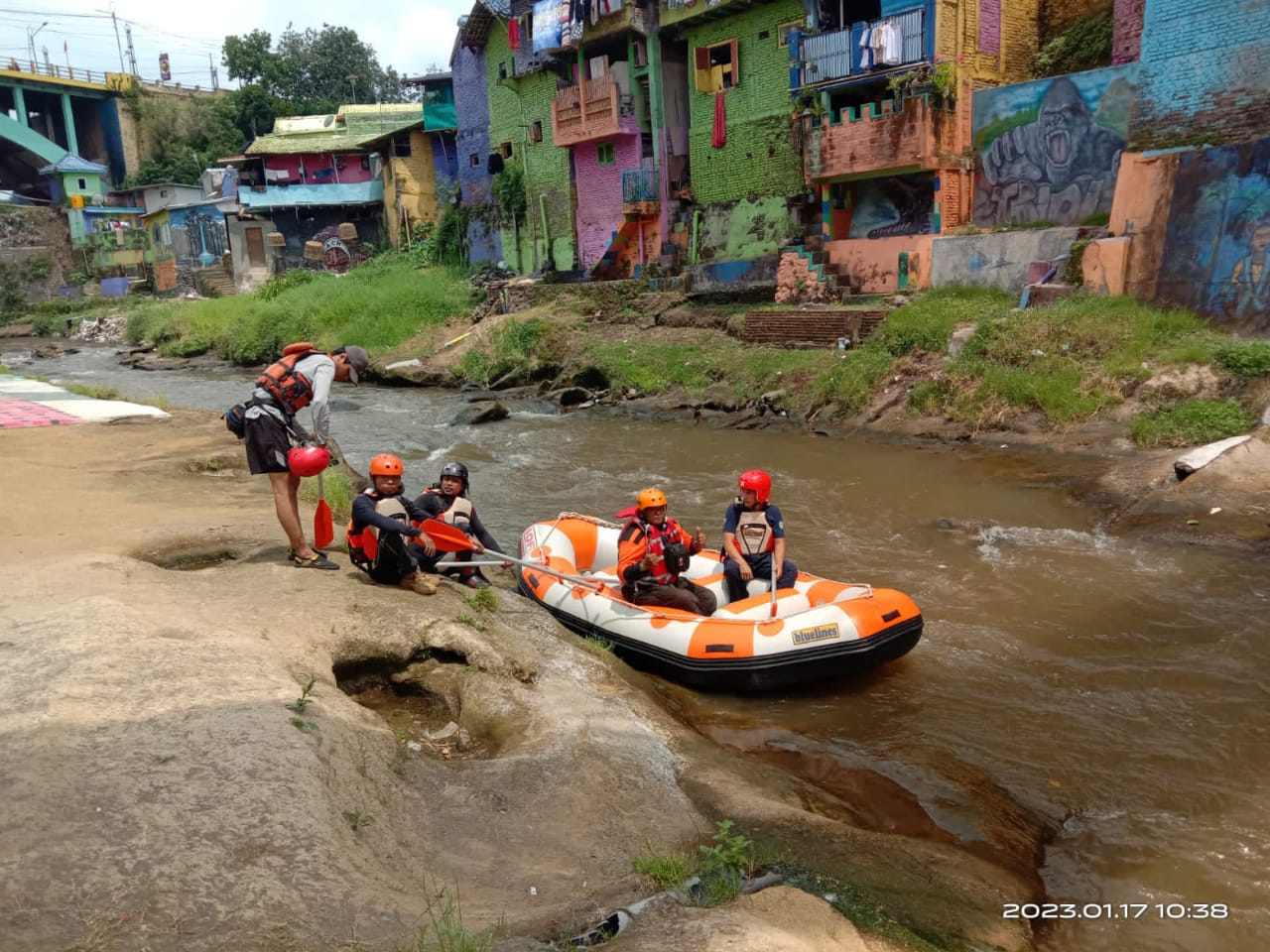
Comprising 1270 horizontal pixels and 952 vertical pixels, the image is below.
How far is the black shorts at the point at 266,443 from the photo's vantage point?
6430mm

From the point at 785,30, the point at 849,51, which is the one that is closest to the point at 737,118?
the point at 785,30

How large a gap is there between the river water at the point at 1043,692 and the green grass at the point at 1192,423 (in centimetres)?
124

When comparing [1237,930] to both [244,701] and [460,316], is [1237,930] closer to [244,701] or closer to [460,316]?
[244,701]

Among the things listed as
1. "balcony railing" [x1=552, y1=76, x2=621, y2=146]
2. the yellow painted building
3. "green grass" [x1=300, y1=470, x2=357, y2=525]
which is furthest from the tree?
"green grass" [x1=300, y1=470, x2=357, y2=525]

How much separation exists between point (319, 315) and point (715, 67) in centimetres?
1426

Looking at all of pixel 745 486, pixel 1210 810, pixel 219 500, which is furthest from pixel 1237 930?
pixel 219 500

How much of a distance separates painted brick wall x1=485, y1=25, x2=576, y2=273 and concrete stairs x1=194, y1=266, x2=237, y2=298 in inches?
606

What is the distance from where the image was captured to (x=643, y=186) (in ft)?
84.9

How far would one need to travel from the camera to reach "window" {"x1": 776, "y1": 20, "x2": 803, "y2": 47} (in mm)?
21891

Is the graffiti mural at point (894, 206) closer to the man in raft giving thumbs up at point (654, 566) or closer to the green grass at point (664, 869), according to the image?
the man in raft giving thumbs up at point (654, 566)

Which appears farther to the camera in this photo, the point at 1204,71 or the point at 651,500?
the point at 1204,71

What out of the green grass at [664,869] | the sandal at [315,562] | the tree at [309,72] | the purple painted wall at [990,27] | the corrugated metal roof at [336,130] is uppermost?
the tree at [309,72]

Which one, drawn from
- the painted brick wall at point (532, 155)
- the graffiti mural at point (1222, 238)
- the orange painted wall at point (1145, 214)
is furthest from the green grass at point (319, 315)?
the graffiti mural at point (1222, 238)

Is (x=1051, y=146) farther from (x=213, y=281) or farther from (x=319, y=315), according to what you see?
(x=213, y=281)
